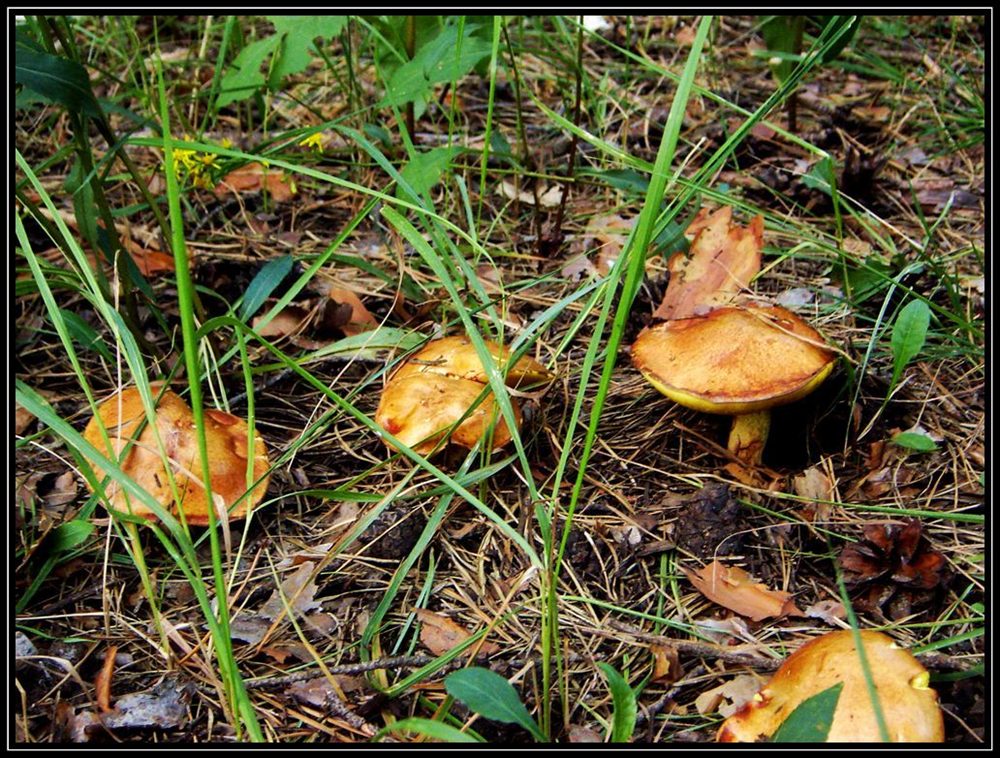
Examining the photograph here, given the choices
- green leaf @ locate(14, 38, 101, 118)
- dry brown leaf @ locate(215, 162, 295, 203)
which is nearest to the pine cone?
green leaf @ locate(14, 38, 101, 118)

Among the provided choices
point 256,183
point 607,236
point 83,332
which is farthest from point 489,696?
point 256,183

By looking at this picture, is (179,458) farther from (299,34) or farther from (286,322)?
(299,34)

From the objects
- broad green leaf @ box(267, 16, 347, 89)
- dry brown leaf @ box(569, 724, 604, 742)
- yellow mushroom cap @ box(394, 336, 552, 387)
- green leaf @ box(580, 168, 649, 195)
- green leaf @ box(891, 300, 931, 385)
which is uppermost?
broad green leaf @ box(267, 16, 347, 89)

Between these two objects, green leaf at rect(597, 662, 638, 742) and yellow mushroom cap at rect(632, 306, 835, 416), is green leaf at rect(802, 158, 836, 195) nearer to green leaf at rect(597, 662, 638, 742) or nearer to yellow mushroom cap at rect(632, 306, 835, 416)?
yellow mushroom cap at rect(632, 306, 835, 416)

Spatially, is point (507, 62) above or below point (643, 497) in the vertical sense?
above

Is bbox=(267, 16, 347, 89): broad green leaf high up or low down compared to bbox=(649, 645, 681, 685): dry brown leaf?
up

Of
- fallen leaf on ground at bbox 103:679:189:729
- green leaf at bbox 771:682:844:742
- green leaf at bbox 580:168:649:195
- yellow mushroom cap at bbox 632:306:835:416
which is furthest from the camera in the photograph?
green leaf at bbox 580:168:649:195
